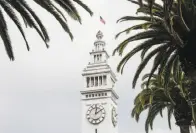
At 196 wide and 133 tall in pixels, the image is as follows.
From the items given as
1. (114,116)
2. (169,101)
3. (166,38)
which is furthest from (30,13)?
(114,116)

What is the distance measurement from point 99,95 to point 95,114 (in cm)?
583

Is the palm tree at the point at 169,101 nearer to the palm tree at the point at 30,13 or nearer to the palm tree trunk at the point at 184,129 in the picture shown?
the palm tree trunk at the point at 184,129

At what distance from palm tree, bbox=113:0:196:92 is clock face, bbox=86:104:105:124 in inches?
3439

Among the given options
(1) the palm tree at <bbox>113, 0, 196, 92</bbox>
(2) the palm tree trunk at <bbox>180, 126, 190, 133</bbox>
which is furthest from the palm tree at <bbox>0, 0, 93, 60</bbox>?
(2) the palm tree trunk at <bbox>180, 126, 190, 133</bbox>

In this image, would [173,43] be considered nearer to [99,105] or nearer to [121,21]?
[121,21]

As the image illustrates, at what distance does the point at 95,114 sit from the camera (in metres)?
114

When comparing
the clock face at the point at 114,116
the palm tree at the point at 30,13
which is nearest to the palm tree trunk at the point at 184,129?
the palm tree at the point at 30,13

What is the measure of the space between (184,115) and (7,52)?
14.3m

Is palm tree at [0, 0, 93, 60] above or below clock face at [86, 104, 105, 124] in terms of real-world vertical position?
below

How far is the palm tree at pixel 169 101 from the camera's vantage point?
29484 mm

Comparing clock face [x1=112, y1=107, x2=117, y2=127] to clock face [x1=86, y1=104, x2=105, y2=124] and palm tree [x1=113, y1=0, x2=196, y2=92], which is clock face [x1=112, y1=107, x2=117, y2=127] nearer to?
clock face [x1=86, y1=104, x2=105, y2=124]

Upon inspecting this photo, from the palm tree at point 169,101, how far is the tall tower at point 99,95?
7901 cm

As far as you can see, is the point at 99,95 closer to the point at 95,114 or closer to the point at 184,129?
the point at 95,114

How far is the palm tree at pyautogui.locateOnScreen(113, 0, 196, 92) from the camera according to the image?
22781 mm
